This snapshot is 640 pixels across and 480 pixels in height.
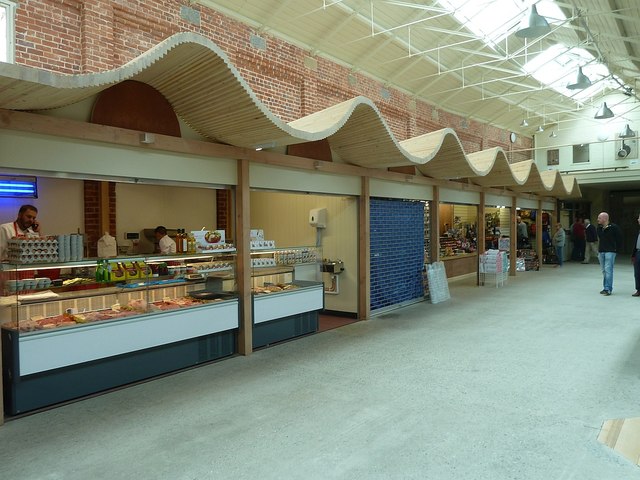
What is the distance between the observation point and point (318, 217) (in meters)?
8.45

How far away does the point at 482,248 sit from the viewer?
13.1 m

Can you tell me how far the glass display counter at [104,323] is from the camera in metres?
4.12

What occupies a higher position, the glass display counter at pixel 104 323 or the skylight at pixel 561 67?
the skylight at pixel 561 67

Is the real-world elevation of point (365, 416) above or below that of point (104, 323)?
below

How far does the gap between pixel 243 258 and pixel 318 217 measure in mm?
2683

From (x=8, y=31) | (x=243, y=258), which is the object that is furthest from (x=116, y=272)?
(x=8, y=31)

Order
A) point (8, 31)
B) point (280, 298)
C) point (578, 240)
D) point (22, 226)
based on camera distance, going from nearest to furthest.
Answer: point (22, 226) → point (8, 31) → point (280, 298) → point (578, 240)

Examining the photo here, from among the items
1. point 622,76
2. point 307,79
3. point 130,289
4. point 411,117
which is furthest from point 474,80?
point 130,289

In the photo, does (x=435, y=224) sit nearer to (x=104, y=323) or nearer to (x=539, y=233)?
(x=104, y=323)

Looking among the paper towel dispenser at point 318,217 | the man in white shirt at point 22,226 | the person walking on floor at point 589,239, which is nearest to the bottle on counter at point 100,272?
the man in white shirt at point 22,226

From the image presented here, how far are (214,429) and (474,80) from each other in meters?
15.2

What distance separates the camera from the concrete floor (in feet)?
10.4

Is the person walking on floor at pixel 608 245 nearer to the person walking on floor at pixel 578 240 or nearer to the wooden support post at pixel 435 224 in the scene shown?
the wooden support post at pixel 435 224

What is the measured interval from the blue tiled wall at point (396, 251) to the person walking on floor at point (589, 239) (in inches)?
421
